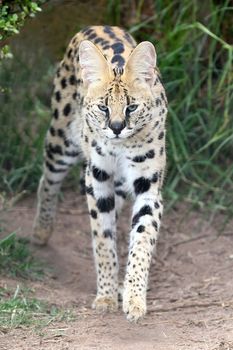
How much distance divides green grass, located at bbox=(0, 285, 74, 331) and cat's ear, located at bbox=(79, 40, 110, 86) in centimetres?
138

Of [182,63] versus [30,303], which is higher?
[182,63]

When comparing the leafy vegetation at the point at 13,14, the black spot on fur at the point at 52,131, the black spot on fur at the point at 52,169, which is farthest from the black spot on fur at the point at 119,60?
the black spot on fur at the point at 52,169

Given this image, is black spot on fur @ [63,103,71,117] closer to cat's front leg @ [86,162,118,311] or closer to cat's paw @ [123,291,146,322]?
cat's front leg @ [86,162,118,311]

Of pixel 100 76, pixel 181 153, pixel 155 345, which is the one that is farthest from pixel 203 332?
pixel 181 153

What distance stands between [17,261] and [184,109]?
2.11 m

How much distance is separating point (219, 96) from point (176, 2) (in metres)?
0.95

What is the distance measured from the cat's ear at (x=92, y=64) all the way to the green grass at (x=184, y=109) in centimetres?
197

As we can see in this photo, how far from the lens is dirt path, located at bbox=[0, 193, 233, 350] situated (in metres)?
5.52

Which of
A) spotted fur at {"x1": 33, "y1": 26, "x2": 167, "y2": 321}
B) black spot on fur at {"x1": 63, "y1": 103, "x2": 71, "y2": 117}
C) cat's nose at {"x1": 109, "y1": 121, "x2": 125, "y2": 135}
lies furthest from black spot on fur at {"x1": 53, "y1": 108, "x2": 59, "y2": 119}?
cat's nose at {"x1": 109, "y1": 121, "x2": 125, "y2": 135}

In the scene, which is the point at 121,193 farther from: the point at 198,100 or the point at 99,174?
the point at 198,100

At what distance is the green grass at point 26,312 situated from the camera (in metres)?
5.77

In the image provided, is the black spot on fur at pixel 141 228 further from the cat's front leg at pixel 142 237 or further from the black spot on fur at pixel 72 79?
the black spot on fur at pixel 72 79

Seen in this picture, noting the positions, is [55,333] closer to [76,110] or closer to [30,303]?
[30,303]

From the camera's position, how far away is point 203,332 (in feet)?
18.6
